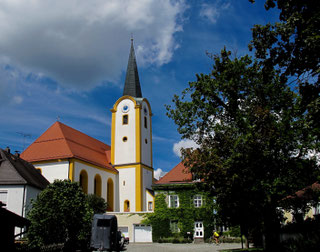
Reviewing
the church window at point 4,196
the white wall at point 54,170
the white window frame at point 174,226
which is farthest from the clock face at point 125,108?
the church window at point 4,196

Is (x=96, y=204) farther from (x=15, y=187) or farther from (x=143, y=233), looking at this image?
(x=15, y=187)

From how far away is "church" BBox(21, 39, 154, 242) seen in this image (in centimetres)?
3534

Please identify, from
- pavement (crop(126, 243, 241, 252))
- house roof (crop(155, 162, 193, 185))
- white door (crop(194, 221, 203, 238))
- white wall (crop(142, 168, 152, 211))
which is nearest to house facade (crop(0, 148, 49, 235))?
pavement (crop(126, 243, 241, 252))

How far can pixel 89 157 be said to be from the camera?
39438 mm

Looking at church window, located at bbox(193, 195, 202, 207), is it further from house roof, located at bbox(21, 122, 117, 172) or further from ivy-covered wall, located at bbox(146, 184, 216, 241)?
house roof, located at bbox(21, 122, 117, 172)

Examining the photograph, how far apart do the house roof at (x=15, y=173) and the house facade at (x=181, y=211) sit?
11.6 meters

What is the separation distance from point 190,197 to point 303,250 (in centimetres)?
2270

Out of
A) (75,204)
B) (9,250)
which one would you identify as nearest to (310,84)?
(9,250)

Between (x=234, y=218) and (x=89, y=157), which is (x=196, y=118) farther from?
(x=89, y=157)

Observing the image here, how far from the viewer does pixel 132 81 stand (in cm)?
4828

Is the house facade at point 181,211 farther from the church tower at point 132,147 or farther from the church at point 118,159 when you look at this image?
the church tower at point 132,147

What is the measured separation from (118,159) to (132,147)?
242 cm

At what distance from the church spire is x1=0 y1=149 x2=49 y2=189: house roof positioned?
1904 cm

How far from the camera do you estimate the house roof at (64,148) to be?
36.6 m
